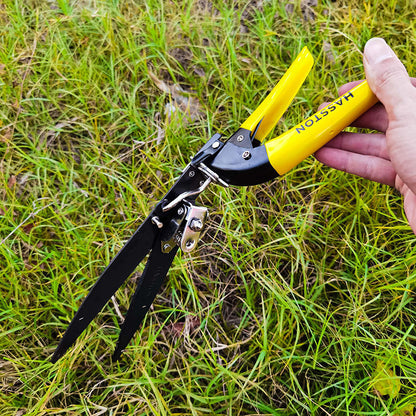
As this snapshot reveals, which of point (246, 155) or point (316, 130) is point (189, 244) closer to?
point (246, 155)

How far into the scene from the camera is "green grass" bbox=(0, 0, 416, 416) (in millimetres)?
1790

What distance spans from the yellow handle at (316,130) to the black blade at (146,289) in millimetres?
515

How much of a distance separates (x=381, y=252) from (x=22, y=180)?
1837mm

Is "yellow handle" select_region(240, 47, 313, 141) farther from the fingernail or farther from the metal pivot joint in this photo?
the metal pivot joint

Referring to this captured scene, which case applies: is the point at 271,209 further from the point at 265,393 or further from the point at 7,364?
the point at 7,364

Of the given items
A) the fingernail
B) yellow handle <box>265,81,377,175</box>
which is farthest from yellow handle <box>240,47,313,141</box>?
the fingernail

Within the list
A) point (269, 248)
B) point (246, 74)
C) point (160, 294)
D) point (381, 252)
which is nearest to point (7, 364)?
point (160, 294)

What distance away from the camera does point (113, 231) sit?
210cm

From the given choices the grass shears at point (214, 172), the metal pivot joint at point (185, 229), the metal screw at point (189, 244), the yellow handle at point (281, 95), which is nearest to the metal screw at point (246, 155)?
the grass shears at point (214, 172)

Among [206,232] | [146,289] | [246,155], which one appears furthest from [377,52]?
[146,289]

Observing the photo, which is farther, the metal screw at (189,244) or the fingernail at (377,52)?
the fingernail at (377,52)

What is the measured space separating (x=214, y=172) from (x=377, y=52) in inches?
30.8

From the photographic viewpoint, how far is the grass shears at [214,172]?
4.92 feet

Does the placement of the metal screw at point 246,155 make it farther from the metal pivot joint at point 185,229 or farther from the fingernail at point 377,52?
the fingernail at point 377,52
